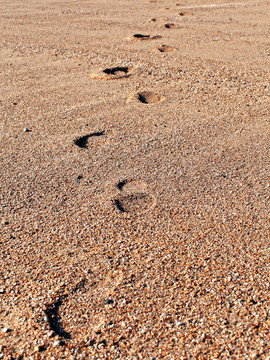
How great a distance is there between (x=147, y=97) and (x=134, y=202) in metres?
1.60

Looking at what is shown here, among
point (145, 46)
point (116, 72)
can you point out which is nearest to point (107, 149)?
point (116, 72)

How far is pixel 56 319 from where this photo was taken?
168cm

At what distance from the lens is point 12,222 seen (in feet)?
7.34

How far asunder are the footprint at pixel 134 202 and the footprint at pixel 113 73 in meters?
2.05

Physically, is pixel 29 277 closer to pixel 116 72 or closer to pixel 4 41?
pixel 116 72

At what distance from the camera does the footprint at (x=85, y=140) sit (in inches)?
118

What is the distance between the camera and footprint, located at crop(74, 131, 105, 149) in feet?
9.80

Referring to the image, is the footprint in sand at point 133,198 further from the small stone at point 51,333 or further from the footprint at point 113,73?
the footprint at point 113,73

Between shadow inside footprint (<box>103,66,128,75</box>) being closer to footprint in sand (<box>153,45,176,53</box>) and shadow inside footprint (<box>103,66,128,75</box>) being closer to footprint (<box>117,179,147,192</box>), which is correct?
footprint in sand (<box>153,45,176,53</box>)

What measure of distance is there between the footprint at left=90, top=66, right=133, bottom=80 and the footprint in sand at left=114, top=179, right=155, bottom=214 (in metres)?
1.90

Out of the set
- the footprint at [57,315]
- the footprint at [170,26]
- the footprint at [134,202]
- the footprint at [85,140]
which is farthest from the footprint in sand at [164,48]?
the footprint at [57,315]

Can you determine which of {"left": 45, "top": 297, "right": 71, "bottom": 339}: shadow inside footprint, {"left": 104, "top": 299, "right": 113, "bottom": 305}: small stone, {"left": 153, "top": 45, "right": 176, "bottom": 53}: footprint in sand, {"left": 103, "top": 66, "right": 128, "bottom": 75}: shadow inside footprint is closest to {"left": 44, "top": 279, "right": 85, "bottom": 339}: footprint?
{"left": 45, "top": 297, "right": 71, "bottom": 339}: shadow inside footprint

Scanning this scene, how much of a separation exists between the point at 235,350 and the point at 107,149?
1738 mm

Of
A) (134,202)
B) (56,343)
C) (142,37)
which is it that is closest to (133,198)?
(134,202)
